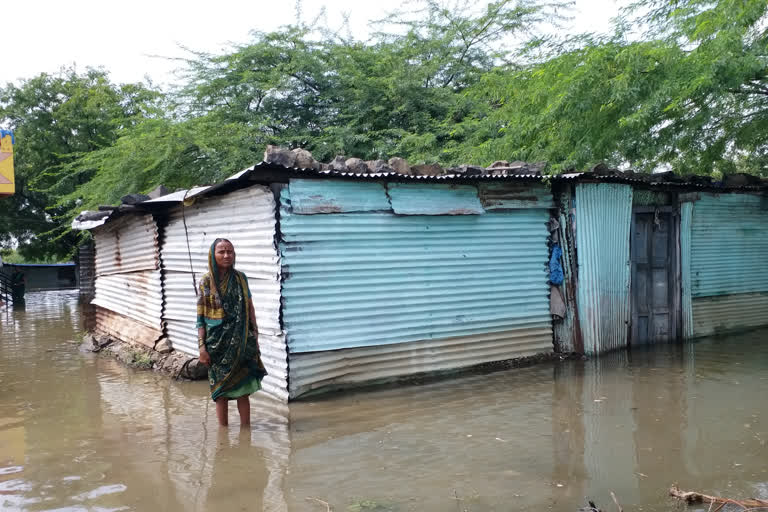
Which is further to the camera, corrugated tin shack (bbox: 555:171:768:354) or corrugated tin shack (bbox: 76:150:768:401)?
corrugated tin shack (bbox: 555:171:768:354)

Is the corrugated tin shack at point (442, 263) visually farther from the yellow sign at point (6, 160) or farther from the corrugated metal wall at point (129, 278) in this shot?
the yellow sign at point (6, 160)

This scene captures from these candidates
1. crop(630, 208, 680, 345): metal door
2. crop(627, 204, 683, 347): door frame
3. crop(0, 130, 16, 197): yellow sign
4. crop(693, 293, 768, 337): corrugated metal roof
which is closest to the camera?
crop(630, 208, 680, 345): metal door

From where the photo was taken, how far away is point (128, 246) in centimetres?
1039

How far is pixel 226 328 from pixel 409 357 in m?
2.59

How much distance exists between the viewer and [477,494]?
393cm

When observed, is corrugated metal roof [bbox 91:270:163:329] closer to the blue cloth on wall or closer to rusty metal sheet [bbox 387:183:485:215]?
rusty metal sheet [bbox 387:183:485:215]

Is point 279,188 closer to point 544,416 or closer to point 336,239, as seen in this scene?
point 336,239

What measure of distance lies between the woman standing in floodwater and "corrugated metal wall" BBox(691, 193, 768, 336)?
23.4 feet

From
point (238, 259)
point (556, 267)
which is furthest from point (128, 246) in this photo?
point (556, 267)

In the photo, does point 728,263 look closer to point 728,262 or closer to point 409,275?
point 728,262

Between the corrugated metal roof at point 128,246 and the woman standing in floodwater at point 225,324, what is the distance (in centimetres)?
417

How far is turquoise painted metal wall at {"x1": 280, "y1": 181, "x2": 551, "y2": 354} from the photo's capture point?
653 centimetres

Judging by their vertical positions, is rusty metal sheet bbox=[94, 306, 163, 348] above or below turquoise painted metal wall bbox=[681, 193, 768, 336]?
below

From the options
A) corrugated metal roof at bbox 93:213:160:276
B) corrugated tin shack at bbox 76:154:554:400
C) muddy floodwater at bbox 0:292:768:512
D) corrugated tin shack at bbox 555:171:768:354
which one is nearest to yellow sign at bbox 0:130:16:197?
corrugated metal roof at bbox 93:213:160:276
